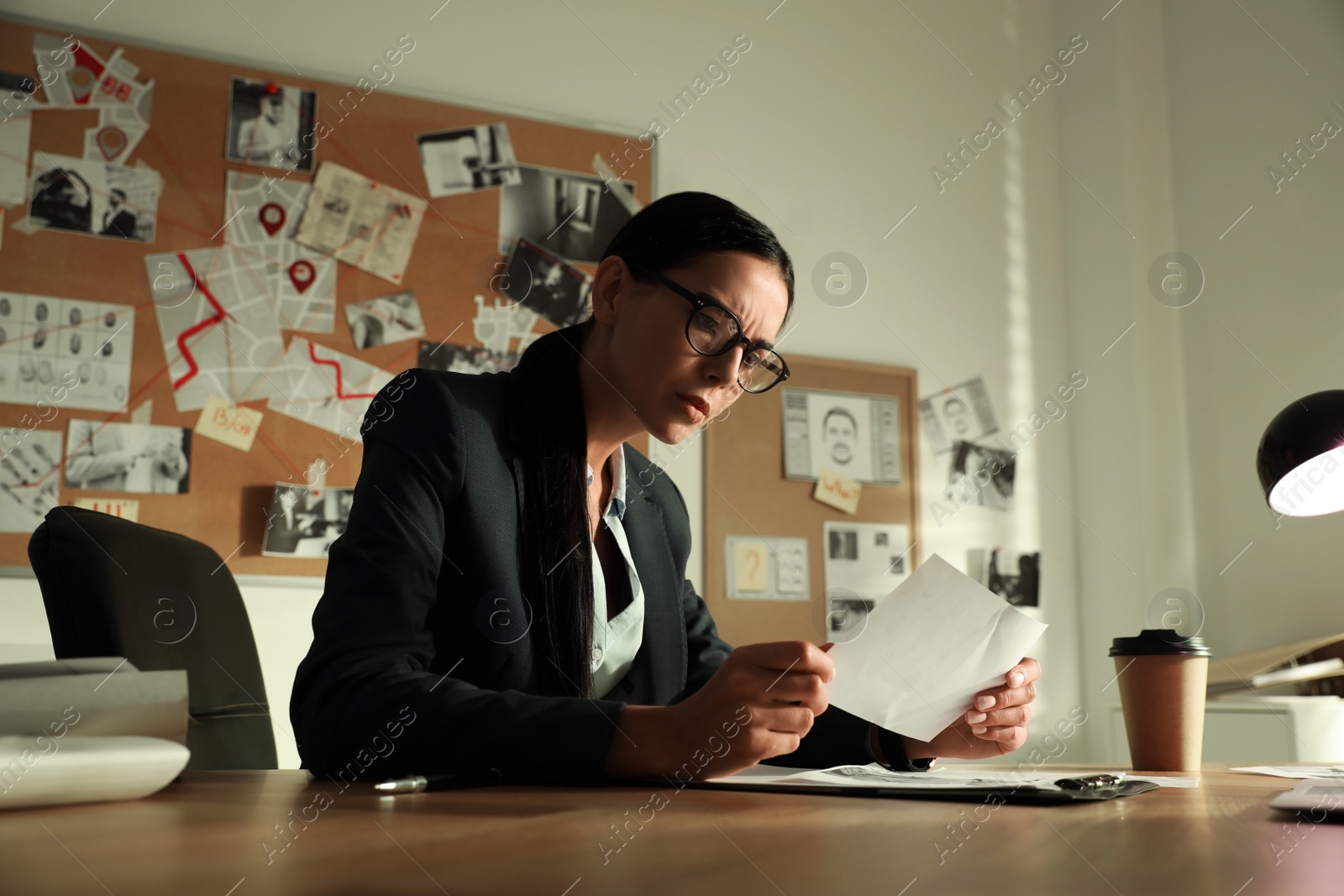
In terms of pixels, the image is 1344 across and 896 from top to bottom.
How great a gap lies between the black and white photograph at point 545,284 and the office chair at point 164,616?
1206 mm

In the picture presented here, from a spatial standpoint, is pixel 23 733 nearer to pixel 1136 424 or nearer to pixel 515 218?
pixel 515 218

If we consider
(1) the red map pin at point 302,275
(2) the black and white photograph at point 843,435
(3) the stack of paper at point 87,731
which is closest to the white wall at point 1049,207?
(2) the black and white photograph at point 843,435

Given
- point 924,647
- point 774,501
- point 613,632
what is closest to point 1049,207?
point 774,501

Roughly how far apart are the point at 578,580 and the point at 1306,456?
0.86 m

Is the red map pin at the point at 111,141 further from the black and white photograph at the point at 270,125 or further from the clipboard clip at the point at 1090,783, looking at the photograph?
the clipboard clip at the point at 1090,783

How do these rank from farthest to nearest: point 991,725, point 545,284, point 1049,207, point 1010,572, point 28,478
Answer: point 1049,207, point 1010,572, point 545,284, point 28,478, point 991,725

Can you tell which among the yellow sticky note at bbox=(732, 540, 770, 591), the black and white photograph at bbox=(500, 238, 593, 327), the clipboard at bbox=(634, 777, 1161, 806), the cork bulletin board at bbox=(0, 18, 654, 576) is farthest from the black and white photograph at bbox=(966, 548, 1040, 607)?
the clipboard at bbox=(634, 777, 1161, 806)

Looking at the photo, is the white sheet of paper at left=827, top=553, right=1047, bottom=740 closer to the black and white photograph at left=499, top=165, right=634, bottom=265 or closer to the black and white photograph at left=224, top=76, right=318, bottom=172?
the black and white photograph at left=499, top=165, right=634, bottom=265

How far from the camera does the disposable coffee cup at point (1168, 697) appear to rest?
3.59 ft

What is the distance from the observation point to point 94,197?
2.20 meters

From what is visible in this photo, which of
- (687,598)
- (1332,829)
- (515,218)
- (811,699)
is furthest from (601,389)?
(515,218)

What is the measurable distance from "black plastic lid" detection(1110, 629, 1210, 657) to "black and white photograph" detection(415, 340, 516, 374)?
164 cm

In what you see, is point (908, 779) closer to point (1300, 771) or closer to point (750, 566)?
point (1300, 771)

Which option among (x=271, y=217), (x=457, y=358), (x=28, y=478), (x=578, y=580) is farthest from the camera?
(x=457, y=358)
